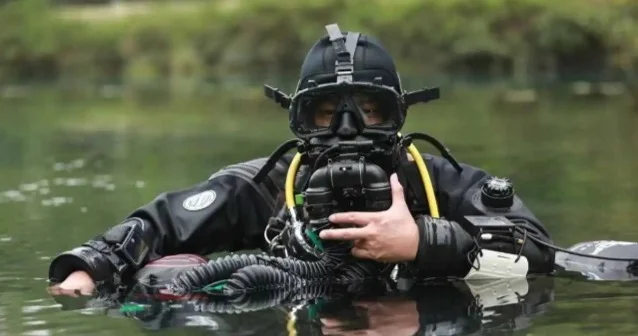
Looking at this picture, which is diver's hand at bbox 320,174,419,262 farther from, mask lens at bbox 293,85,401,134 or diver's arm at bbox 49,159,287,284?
diver's arm at bbox 49,159,287,284

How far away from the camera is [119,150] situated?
1159 cm

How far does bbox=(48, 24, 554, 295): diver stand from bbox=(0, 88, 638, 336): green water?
0.69 feet

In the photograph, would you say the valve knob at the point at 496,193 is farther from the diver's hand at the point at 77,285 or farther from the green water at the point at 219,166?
the diver's hand at the point at 77,285

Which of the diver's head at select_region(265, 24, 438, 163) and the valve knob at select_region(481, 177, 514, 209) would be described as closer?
the diver's head at select_region(265, 24, 438, 163)

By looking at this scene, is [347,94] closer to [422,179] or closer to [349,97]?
[349,97]

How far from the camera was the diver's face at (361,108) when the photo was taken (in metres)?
3.80

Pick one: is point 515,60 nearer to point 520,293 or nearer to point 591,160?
point 591,160

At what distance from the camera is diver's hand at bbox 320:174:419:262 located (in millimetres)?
3520

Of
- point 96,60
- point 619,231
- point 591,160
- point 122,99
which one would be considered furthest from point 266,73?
point 619,231

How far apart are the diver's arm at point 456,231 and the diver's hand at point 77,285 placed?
1.09 metres

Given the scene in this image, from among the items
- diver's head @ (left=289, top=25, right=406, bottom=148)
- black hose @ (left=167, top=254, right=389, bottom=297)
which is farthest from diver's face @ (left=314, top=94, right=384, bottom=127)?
black hose @ (left=167, top=254, right=389, bottom=297)

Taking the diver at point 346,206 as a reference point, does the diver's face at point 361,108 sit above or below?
above

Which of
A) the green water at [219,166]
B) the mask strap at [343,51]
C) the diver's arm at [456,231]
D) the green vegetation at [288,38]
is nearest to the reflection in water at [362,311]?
the green water at [219,166]

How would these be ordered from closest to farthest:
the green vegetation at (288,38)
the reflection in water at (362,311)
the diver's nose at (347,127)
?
the reflection in water at (362,311) < the diver's nose at (347,127) < the green vegetation at (288,38)
